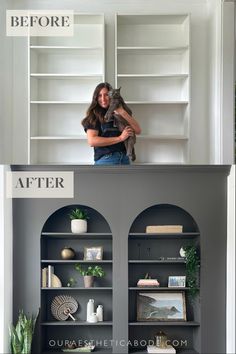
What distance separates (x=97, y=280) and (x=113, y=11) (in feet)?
8.36

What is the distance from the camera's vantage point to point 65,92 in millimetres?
6246

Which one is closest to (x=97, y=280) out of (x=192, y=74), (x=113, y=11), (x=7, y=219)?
(x=7, y=219)

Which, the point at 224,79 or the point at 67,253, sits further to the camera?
the point at 224,79

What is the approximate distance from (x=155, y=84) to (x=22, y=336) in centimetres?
264

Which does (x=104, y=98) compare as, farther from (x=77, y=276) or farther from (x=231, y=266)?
(x=231, y=266)

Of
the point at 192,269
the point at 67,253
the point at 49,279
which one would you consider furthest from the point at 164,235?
the point at 49,279

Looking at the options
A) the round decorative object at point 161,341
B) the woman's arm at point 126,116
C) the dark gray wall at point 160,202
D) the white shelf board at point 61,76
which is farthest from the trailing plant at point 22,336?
the white shelf board at point 61,76

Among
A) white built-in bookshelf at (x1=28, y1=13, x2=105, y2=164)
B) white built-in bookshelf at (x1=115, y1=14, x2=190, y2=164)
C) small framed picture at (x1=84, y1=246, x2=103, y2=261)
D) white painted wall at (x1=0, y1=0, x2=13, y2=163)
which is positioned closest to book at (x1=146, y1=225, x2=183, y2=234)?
small framed picture at (x1=84, y1=246, x2=103, y2=261)

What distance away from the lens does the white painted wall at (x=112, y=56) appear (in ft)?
20.4

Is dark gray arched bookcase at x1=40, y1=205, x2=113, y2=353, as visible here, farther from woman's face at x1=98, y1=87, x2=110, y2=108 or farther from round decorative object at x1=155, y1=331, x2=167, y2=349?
woman's face at x1=98, y1=87, x2=110, y2=108

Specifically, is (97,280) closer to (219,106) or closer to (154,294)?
(154,294)

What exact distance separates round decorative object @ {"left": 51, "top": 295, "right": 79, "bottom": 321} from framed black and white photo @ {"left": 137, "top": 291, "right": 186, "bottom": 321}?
1.93 feet

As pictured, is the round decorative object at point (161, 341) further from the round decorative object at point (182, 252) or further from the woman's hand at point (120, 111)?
the woman's hand at point (120, 111)

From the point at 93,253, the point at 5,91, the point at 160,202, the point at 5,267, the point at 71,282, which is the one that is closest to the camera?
the point at 5,267
